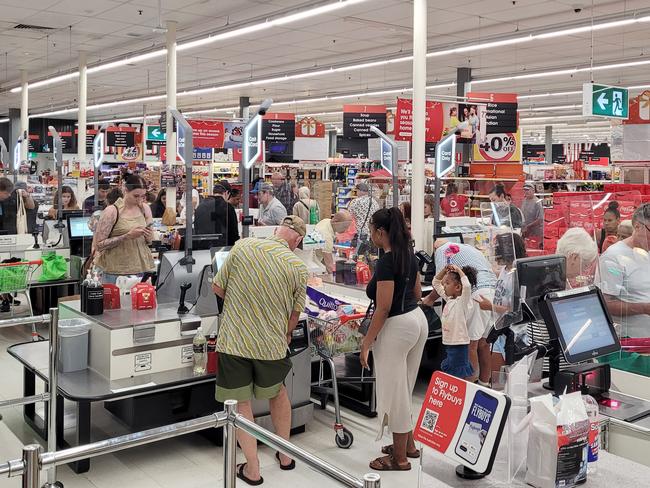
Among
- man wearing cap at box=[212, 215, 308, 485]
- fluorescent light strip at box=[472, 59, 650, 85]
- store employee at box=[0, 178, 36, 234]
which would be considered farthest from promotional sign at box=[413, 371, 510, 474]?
fluorescent light strip at box=[472, 59, 650, 85]

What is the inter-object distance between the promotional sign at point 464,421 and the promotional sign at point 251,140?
501cm

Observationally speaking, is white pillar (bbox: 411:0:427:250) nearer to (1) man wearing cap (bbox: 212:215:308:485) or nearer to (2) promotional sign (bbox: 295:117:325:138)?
(1) man wearing cap (bbox: 212:215:308:485)

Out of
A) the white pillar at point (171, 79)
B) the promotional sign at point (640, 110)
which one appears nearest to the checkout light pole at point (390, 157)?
the white pillar at point (171, 79)

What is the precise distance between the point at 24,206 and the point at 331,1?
15.5 ft

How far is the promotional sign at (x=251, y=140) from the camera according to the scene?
7085 millimetres

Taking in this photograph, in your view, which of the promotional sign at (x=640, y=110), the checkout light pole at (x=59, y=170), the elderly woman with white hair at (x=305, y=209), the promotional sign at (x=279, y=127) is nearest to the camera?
the checkout light pole at (x=59, y=170)

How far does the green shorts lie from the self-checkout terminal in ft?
5.47

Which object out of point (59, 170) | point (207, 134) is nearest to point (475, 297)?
point (59, 170)

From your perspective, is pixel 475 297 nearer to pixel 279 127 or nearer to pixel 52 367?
pixel 52 367

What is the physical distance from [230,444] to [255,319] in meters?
1.89

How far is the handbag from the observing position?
812cm

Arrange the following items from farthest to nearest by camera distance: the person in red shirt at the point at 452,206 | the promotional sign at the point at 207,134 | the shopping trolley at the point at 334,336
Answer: the promotional sign at the point at 207,134, the person in red shirt at the point at 452,206, the shopping trolley at the point at 334,336

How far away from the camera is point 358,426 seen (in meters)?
5.45

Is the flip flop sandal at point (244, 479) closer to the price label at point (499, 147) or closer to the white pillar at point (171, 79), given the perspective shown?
the white pillar at point (171, 79)
